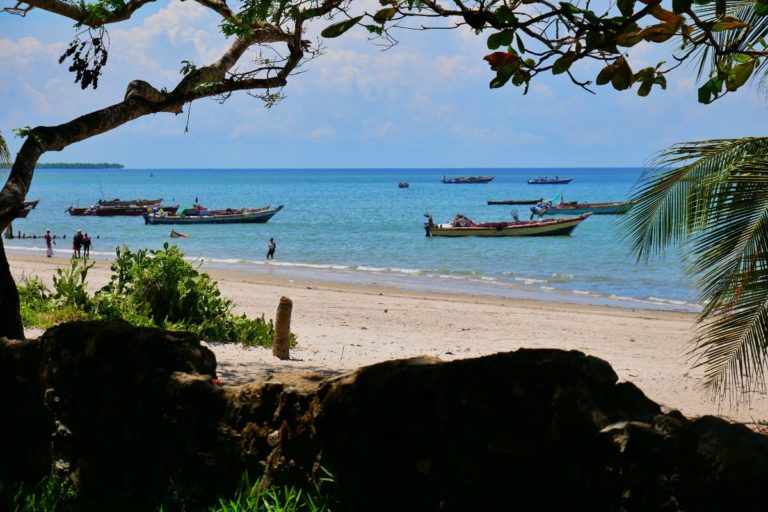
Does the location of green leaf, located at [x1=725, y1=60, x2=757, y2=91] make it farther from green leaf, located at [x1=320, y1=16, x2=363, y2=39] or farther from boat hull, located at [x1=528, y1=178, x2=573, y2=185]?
boat hull, located at [x1=528, y1=178, x2=573, y2=185]

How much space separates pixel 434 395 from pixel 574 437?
577 millimetres

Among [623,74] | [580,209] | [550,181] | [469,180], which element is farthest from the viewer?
[469,180]

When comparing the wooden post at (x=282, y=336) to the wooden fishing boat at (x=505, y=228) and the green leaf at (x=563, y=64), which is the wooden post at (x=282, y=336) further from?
the wooden fishing boat at (x=505, y=228)

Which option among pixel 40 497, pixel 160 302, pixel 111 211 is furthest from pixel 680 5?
→ pixel 111 211

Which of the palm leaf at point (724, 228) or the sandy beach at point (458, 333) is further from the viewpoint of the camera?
the sandy beach at point (458, 333)

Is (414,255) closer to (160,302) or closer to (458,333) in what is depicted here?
(458,333)

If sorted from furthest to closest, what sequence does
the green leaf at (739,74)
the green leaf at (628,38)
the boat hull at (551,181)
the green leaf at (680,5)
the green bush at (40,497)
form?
the boat hull at (551,181), the green leaf at (739,74), the green bush at (40,497), the green leaf at (628,38), the green leaf at (680,5)

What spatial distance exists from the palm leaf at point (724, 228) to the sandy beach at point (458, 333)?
93.4 inches

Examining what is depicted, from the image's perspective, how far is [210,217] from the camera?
194 feet

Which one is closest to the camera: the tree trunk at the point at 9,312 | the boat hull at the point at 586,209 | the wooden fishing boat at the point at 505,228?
the tree trunk at the point at 9,312

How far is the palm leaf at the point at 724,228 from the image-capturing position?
632cm

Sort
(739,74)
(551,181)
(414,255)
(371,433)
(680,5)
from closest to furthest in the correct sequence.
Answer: (680,5)
(371,433)
(739,74)
(414,255)
(551,181)

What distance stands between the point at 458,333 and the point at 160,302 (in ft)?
21.1

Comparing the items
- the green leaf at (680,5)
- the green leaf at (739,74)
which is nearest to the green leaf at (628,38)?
the green leaf at (680,5)
